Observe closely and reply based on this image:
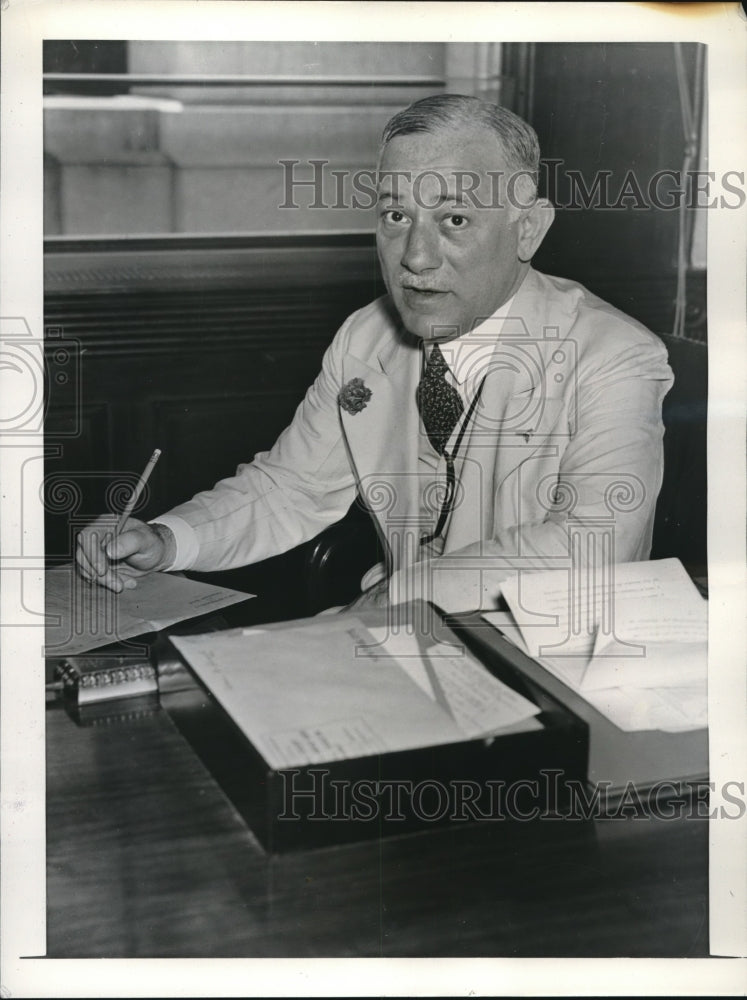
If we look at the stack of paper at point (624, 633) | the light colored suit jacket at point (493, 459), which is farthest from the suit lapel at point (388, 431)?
the stack of paper at point (624, 633)

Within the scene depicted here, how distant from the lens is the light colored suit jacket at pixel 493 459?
1309 millimetres

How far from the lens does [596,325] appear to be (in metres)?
1.38

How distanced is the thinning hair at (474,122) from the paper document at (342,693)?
0.66 m

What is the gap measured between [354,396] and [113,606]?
0.47 metres

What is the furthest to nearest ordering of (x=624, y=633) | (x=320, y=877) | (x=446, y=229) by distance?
1. (x=446, y=229)
2. (x=624, y=633)
3. (x=320, y=877)

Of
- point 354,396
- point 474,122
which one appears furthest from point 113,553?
point 474,122

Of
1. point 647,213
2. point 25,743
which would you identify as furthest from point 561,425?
point 25,743

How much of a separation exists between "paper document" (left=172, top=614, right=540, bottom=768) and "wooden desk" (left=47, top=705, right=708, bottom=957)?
81 millimetres

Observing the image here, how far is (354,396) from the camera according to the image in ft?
4.77

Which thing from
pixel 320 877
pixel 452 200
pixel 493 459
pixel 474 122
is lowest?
pixel 320 877

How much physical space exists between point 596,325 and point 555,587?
0.39m

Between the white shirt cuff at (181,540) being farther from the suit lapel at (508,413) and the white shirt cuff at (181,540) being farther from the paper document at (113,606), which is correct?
the suit lapel at (508,413)

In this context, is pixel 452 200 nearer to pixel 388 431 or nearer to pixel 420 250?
pixel 420 250

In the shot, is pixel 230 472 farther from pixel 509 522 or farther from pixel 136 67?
pixel 136 67
